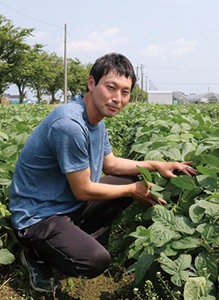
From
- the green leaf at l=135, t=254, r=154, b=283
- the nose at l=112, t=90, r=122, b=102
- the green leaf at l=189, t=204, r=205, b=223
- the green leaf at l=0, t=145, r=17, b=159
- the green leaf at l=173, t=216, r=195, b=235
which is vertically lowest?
the green leaf at l=135, t=254, r=154, b=283

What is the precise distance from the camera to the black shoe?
242 cm

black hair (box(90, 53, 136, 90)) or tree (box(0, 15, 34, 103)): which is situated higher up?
tree (box(0, 15, 34, 103))

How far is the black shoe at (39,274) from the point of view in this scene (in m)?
2.42

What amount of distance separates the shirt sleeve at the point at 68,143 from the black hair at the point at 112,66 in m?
0.34

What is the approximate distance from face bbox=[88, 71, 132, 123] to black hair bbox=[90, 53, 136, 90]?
0.08ft

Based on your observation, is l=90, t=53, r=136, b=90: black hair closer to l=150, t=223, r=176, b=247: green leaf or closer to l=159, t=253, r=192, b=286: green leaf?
l=150, t=223, r=176, b=247: green leaf

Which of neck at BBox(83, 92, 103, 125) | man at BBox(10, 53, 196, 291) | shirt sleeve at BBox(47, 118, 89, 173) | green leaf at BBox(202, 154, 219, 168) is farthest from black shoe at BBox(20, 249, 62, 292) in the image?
green leaf at BBox(202, 154, 219, 168)

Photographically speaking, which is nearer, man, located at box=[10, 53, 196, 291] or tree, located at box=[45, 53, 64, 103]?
man, located at box=[10, 53, 196, 291]

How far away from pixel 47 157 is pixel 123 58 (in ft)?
2.50

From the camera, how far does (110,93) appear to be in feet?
7.38

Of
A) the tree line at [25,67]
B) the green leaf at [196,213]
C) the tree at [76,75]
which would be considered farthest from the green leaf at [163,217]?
the tree at [76,75]

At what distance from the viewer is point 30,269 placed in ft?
8.07

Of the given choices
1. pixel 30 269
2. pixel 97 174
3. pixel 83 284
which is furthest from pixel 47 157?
pixel 83 284

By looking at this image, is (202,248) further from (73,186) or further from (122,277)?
(122,277)
